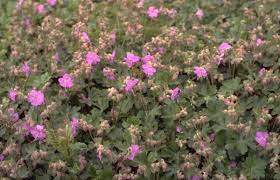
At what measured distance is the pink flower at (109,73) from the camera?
10.7ft

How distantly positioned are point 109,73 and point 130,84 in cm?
20

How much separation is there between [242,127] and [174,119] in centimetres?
37

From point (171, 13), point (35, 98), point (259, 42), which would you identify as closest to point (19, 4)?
point (171, 13)

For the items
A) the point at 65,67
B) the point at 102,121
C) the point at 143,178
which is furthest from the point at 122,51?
the point at 143,178

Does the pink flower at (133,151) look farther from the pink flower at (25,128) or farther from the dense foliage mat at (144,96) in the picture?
the pink flower at (25,128)

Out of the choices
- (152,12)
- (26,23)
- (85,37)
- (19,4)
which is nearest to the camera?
(85,37)

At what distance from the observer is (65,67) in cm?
354

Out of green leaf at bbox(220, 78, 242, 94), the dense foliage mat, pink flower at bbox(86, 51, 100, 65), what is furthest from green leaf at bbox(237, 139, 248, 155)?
pink flower at bbox(86, 51, 100, 65)

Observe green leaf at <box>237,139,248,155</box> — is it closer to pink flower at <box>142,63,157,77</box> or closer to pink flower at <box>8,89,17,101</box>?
pink flower at <box>142,63,157,77</box>

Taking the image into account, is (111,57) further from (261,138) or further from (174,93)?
(261,138)

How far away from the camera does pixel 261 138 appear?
2.92 meters

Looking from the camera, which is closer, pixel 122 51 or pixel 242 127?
pixel 242 127

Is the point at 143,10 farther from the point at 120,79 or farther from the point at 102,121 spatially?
the point at 102,121

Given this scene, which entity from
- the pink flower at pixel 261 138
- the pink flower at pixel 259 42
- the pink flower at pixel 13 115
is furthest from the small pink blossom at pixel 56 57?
the pink flower at pixel 261 138
